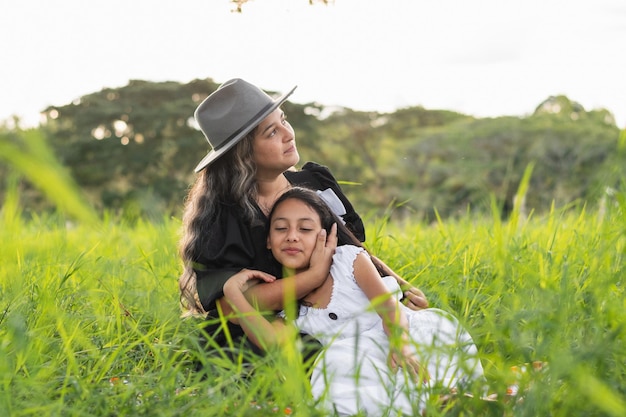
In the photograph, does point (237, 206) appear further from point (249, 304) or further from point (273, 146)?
point (249, 304)

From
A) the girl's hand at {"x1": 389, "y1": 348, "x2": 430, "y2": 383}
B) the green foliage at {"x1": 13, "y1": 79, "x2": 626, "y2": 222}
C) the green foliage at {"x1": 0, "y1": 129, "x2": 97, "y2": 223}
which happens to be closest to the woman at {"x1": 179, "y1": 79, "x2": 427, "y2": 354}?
the girl's hand at {"x1": 389, "y1": 348, "x2": 430, "y2": 383}

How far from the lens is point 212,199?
279cm

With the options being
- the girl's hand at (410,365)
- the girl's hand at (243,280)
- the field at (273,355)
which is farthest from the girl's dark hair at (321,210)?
the girl's hand at (410,365)

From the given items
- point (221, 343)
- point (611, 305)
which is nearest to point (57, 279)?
point (221, 343)

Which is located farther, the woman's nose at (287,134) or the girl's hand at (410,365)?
the woman's nose at (287,134)

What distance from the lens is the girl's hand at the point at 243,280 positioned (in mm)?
2537

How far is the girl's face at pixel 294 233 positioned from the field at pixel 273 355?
0.41 metres

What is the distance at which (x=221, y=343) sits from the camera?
9.11 ft

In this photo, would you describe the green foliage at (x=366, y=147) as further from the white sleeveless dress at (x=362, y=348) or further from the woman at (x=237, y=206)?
the white sleeveless dress at (x=362, y=348)

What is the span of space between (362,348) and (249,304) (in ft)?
1.57

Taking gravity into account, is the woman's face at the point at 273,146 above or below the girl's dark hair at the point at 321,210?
above

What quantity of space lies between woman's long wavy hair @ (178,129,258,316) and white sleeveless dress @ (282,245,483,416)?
0.43 metres

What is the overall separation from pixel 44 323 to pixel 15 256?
0.87 meters

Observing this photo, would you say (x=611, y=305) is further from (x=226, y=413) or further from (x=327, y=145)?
(x=327, y=145)
